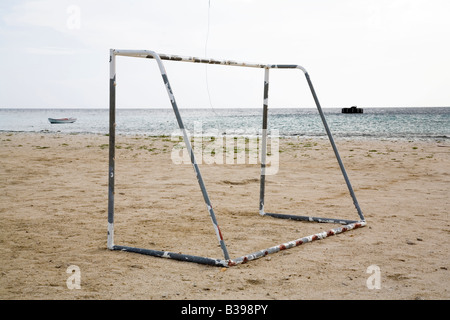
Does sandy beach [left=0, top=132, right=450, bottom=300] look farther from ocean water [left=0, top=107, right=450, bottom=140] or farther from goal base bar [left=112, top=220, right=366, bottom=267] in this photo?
ocean water [left=0, top=107, right=450, bottom=140]

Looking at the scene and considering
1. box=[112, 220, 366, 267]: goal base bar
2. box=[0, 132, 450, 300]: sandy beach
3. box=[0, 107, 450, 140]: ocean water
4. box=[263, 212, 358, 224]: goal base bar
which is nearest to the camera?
box=[0, 132, 450, 300]: sandy beach

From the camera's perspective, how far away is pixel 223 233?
4.54 meters

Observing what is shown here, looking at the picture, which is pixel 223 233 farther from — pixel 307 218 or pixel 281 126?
pixel 281 126

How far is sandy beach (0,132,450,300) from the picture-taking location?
3.08m

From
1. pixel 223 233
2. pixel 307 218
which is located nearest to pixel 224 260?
pixel 223 233

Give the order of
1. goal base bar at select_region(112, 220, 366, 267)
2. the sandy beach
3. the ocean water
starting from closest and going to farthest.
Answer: the sandy beach
goal base bar at select_region(112, 220, 366, 267)
the ocean water

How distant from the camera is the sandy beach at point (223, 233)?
3082 millimetres

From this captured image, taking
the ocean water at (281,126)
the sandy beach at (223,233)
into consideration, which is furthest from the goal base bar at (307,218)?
the ocean water at (281,126)

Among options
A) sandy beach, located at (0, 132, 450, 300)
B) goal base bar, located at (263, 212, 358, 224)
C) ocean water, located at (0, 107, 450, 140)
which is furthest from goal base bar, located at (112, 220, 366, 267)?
ocean water, located at (0, 107, 450, 140)

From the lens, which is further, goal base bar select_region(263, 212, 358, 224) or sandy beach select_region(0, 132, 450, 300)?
goal base bar select_region(263, 212, 358, 224)

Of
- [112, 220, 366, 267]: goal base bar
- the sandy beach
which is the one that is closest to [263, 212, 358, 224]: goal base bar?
the sandy beach

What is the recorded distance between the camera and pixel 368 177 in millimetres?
8445

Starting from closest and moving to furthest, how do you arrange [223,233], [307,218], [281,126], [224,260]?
[224,260]
[223,233]
[307,218]
[281,126]

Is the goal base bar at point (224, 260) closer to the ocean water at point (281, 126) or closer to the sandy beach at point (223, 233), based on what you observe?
the sandy beach at point (223, 233)
